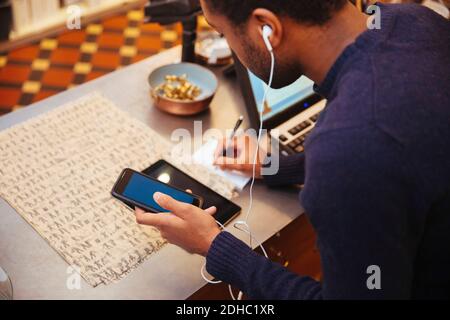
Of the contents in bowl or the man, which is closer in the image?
the man

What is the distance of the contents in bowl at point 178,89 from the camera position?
1.44 metres

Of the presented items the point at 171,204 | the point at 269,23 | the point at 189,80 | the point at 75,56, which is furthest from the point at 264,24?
the point at 75,56

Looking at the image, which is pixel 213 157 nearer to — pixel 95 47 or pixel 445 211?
pixel 445 211

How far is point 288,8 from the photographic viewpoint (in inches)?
34.2

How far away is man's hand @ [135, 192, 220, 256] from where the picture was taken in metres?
1.03

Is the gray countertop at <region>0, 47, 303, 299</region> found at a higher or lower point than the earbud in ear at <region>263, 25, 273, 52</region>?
lower

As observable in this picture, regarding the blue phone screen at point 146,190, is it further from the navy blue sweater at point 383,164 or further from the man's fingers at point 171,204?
the navy blue sweater at point 383,164

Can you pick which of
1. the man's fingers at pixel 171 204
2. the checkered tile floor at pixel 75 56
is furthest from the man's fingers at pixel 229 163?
the checkered tile floor at pixel 75 56

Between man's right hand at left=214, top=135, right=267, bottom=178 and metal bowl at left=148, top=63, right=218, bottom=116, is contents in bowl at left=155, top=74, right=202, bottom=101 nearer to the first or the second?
metal bowl at left=148, top=63, right=218, bottom=116

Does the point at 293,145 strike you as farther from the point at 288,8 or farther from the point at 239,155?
the point at 288,8

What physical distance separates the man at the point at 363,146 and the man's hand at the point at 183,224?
0.05 feet

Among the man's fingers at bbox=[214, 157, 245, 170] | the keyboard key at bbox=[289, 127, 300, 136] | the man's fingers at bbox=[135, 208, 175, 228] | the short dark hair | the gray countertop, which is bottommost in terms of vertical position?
the gray countertop

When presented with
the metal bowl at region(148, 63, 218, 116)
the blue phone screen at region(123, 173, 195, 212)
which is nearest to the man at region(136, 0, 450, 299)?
the blue phone screen at region(123, 173, 195, 212)
